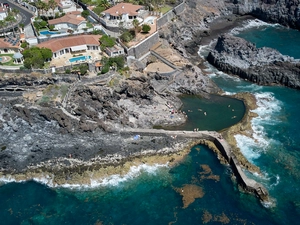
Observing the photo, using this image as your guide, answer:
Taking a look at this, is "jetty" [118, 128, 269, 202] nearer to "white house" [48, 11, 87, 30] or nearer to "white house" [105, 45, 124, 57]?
"white house" [105, 45, 124, 57]

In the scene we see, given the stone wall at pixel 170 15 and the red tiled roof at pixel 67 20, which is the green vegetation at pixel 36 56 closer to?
the red tiled roof at pixel 67 20

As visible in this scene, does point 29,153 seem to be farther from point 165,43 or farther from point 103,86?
point 165,43

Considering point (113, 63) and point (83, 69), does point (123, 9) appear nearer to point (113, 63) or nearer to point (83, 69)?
point (113, 63)

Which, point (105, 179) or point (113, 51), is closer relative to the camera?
point (105, 179)

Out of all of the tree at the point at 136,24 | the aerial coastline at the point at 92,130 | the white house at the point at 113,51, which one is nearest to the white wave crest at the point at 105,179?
the aerial coastline at the point at 92,130

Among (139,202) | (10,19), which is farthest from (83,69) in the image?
(139,202)

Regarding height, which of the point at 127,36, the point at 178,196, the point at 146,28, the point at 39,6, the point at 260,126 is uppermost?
the point at 39,6
